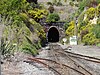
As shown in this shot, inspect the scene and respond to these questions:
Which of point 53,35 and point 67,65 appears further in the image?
point 53,35

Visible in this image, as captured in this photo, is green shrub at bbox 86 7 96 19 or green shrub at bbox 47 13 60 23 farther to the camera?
green shrub at bbox 47 13 60 23

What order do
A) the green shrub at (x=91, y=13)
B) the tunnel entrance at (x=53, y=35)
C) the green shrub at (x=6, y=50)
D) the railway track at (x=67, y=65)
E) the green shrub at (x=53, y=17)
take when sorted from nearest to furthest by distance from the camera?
the railway track at (x=67, y=65), the green shrub at (x=6, y=50), the green shrub at (x=91, y=13), the green shrub at (x=53, y=17), the tunnel entrance at (x=53, y=35)

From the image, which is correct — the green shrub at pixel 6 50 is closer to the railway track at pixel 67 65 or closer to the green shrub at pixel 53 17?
the railway track at pixel 67 65

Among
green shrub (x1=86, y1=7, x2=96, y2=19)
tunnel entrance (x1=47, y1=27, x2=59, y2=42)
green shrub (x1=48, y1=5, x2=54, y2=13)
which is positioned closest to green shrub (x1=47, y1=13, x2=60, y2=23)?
green shrub (x1=48, y1=5, x2=54, y2=13)

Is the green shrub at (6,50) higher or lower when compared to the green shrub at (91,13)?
lower

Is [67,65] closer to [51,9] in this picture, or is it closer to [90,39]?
[90,39]

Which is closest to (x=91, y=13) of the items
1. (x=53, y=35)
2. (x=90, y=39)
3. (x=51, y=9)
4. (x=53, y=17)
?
(x=90, y=39)

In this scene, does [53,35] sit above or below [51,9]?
below

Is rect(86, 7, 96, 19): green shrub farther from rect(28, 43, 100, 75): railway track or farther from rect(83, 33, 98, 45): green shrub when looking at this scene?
rect(28, 43, 100, 75): railway track

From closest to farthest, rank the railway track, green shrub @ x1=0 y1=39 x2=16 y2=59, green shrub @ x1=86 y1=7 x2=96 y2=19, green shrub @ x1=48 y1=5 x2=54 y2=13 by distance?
the railway track → green shrub @ x1=0 y1=39 x2=16 y2=59 → green shrub @ x1=86 y1=7 x2=96 y2=19 → green shrub @ x1=48 y1=5 x2=54 y2=13

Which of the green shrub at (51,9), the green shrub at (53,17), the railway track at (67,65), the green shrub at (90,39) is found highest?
the green shrub at (51,9)

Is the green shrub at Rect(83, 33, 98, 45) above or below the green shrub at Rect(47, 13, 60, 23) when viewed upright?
below

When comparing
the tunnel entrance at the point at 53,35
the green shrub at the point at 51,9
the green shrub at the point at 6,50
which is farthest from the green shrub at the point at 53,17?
the green shrub at the point at 6,50

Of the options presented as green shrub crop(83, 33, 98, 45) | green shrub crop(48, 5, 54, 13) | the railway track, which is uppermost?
green shrub crop(48, 5, 54, 13)
